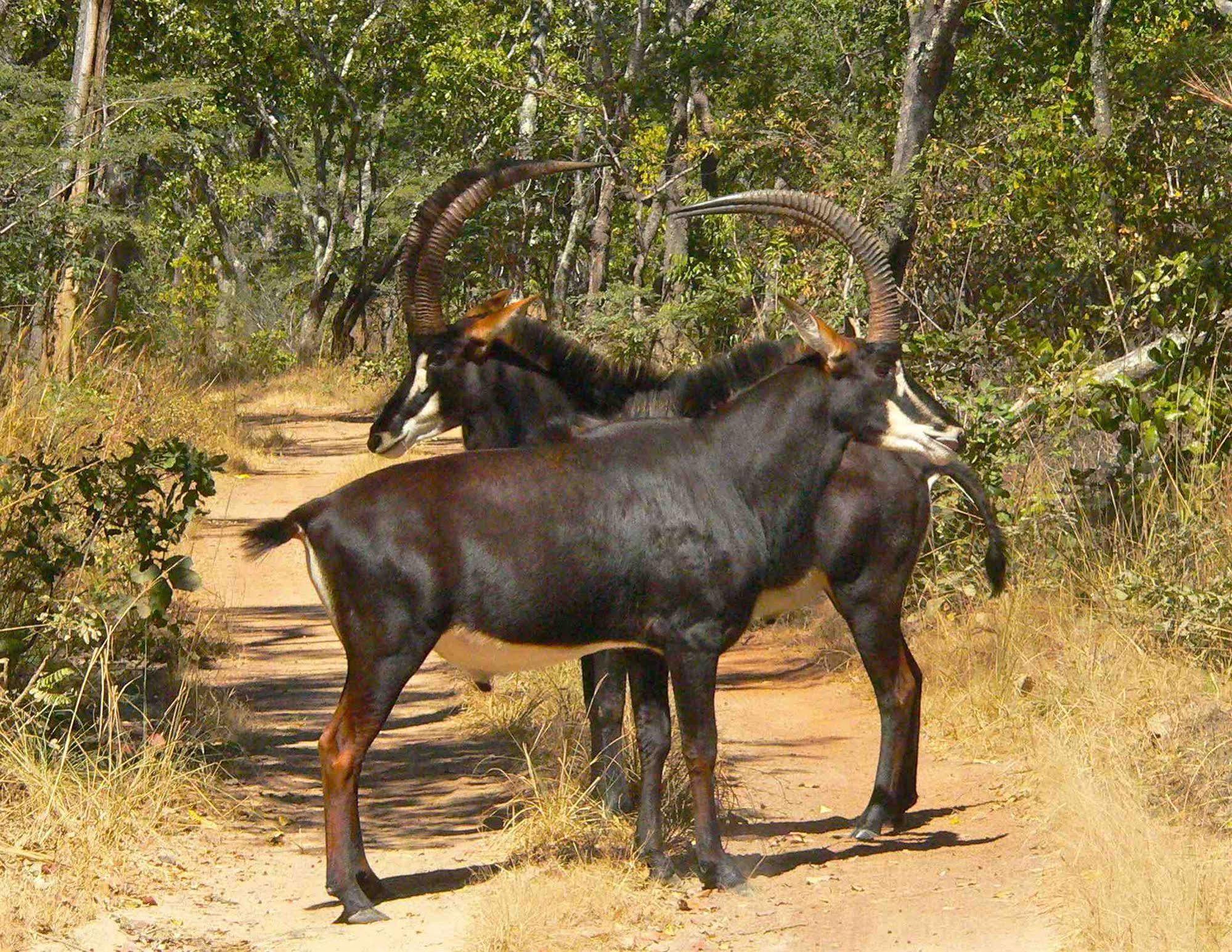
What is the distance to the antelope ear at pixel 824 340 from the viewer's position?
6.22m

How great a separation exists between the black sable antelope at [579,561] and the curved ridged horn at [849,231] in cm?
41

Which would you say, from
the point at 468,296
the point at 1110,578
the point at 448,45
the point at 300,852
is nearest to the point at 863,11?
the point at 448,45

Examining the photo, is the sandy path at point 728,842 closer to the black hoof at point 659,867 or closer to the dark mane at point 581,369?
the black hoof at point 659,867

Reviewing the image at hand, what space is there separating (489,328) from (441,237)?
1.89ft

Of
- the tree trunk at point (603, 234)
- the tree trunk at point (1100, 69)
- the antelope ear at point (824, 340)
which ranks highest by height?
the tree trunk at point (1100, 69)

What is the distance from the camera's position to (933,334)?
9.83m

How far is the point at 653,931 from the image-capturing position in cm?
532

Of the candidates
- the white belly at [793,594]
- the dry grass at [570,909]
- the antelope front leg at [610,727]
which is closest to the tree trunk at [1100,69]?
the white belly at [793,594]

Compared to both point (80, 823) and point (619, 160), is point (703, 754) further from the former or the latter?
point (619, 160)

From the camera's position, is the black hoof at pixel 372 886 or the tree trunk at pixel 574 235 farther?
the tree trunk at pixel 574 235

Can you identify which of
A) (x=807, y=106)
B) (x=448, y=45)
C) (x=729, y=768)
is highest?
(x=448, y=45)

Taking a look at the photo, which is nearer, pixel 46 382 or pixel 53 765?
pixel 53 765

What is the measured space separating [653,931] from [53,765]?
227 cm

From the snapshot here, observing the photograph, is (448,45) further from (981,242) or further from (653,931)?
(653,931)
